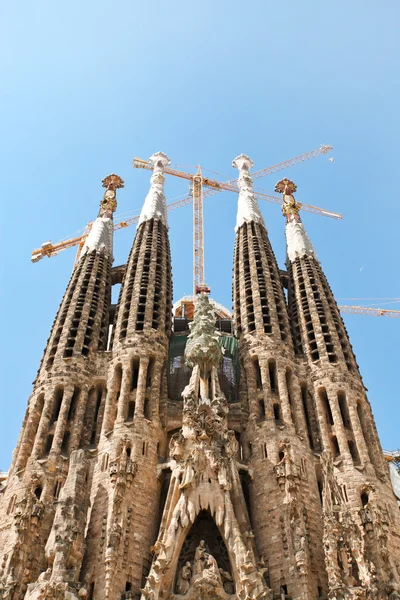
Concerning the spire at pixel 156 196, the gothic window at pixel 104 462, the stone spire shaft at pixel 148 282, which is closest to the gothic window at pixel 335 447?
the gothic window at pixel 104 462

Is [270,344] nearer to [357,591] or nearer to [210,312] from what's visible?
[210,312]

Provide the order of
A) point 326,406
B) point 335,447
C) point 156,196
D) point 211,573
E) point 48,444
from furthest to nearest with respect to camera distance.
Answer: point 156,196 → point 326,406 → point 335,447 → point 48,444 → point 211,573

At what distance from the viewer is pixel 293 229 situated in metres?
46.2

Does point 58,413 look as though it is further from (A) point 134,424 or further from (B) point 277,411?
(B) point 277,411

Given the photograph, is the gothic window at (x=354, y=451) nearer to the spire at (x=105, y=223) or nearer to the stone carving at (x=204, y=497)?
the stone carving at (x=204, y=497)

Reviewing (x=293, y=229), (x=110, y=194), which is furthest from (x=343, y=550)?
(x=110, y=194)

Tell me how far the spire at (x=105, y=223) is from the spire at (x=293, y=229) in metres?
12.7

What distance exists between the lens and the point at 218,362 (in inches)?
1276

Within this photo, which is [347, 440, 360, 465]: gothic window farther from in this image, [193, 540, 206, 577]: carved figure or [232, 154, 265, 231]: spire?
[232, 154, 265, 231]: spire

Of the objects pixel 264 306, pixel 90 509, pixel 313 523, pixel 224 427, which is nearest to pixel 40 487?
pixel 90 509

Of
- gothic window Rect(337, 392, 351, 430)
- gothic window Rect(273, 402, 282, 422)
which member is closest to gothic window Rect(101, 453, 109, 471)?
gothic window Rect(273, 402, 282, 422)

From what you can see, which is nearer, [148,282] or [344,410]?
[344,410]

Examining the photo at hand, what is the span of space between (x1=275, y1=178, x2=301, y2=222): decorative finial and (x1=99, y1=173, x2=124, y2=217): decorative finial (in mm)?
13203

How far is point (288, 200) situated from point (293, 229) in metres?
4.75
